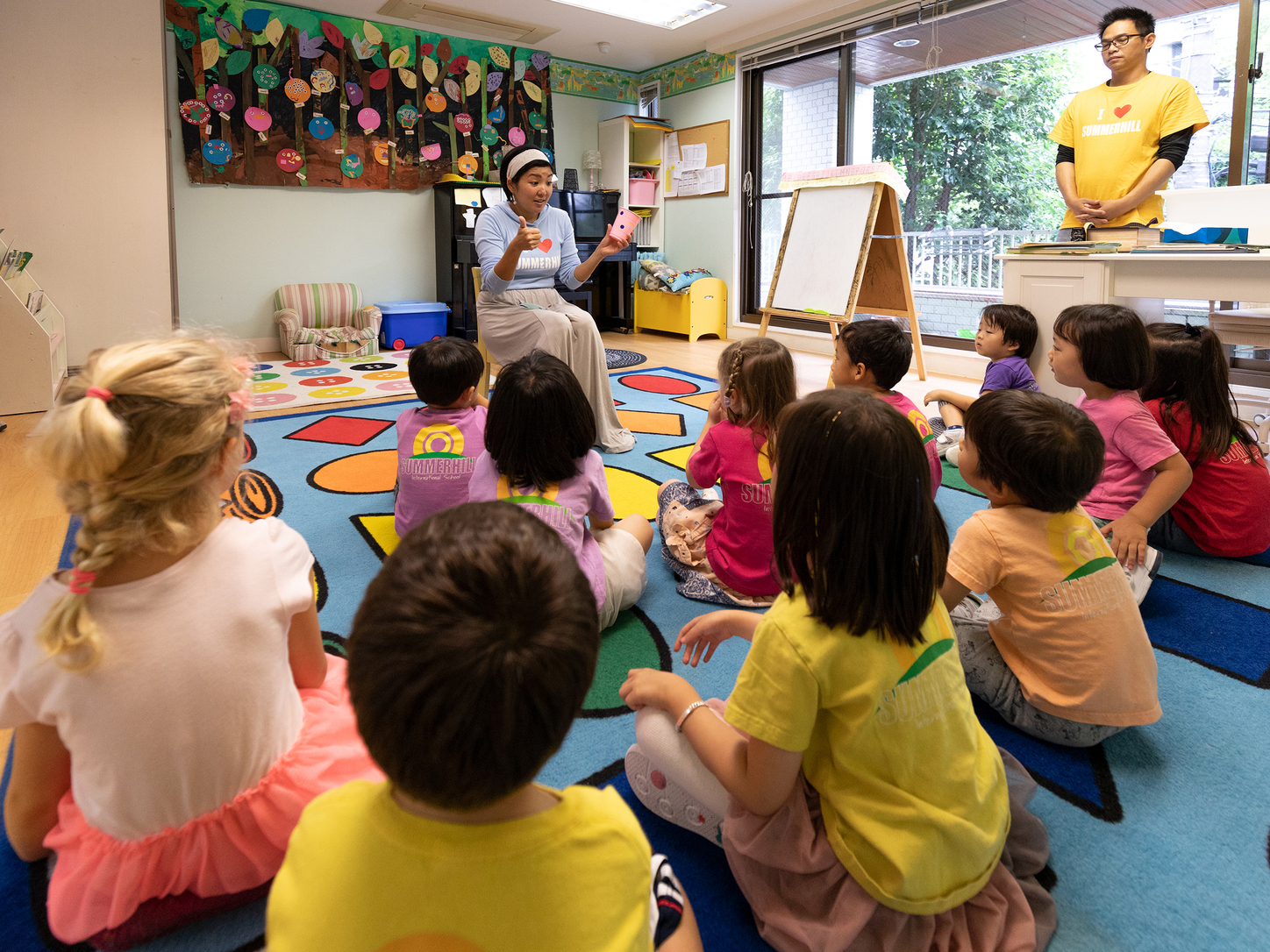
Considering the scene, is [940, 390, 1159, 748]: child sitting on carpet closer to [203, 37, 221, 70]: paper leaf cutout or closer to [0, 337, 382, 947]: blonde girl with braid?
[0, 337, 382, 947]: blonde girl with braid

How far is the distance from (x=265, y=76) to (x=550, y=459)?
186 inches

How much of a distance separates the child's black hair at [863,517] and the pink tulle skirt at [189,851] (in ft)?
1.64

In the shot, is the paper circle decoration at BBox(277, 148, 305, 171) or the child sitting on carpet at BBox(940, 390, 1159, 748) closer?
the child sitting on carpet at BBox(940, 390, 1159, 748)

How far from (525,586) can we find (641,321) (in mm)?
6115

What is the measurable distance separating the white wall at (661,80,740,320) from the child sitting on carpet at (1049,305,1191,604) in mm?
4467

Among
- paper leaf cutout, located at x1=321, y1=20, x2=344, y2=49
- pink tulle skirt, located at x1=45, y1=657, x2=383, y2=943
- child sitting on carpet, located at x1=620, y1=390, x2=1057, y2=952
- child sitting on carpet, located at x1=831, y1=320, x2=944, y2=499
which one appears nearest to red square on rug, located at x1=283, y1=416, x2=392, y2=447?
child sitting on carpet, located at x1=831, y1=320, x2=944, y2=499

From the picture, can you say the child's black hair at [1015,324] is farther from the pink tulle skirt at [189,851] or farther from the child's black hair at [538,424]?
the pink tulle skirt at [189,851]

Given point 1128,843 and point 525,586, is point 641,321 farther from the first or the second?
point 525,586

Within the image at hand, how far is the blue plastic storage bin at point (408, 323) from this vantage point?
17.9ft

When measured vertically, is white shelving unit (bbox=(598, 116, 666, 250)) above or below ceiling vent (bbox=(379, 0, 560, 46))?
below

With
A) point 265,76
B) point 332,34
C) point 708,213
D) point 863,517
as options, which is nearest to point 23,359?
point 265,76

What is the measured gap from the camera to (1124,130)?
3.26m

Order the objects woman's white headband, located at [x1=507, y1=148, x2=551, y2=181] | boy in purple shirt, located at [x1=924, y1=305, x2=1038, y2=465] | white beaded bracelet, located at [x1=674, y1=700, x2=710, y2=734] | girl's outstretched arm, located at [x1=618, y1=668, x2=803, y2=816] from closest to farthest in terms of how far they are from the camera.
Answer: girl's outstretched arm, located at [x1=618, y1=668, x2=803, y2=816] → white beaded bracelet, located at [x1=674, y1=700, x2=710, y2=734] → boy in purple shirt, located at [x1=924, y1=305, x2=1038, y2=465] → woman's white headband, located at [x1=507, y1=148, x2=551, y2=181]

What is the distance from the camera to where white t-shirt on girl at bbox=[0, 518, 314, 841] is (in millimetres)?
738
